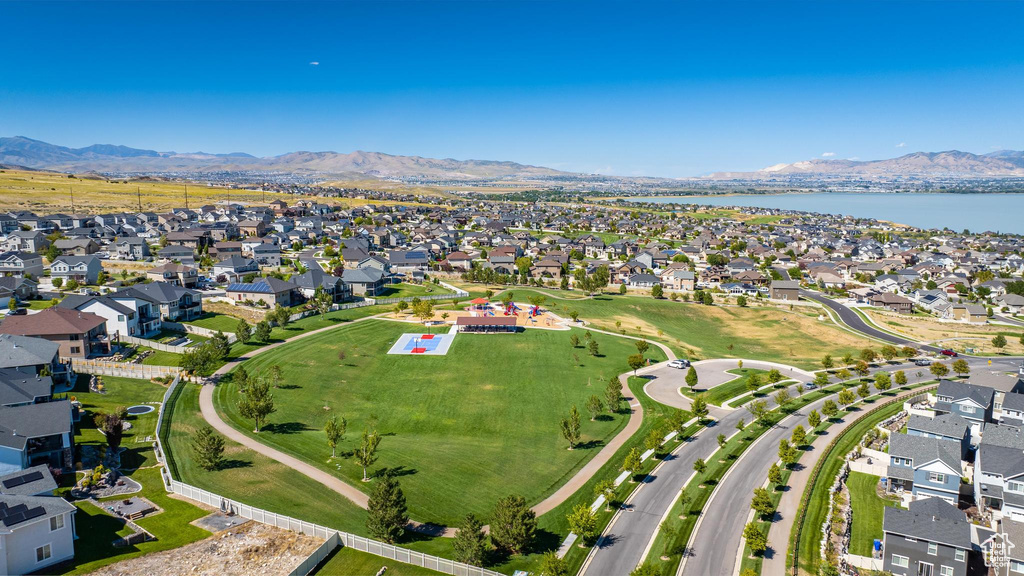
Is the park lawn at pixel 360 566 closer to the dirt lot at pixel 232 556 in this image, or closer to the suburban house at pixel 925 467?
the dirt lot at pixel 232 556

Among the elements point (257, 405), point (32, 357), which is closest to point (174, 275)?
point (32, 357)

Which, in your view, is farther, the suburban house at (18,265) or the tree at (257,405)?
the suburban house at (18,265)

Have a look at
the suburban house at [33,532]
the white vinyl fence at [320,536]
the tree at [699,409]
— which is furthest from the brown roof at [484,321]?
the suburban house at [33,532]

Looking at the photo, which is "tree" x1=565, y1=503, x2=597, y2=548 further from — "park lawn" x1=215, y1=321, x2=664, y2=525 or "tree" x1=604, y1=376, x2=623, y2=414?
"tree" x1=604, y1=376, x2=623, y2=414

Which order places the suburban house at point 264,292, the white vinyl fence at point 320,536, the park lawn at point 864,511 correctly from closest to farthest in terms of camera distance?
the white vinyl fence at point 320,536, the park lawn at point 864,511, the suburban house at point 264,292

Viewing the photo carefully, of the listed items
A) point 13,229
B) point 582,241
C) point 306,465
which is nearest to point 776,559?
point 306,465

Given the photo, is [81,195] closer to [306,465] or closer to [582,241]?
[582,241]

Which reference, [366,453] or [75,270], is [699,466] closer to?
[366,453]
